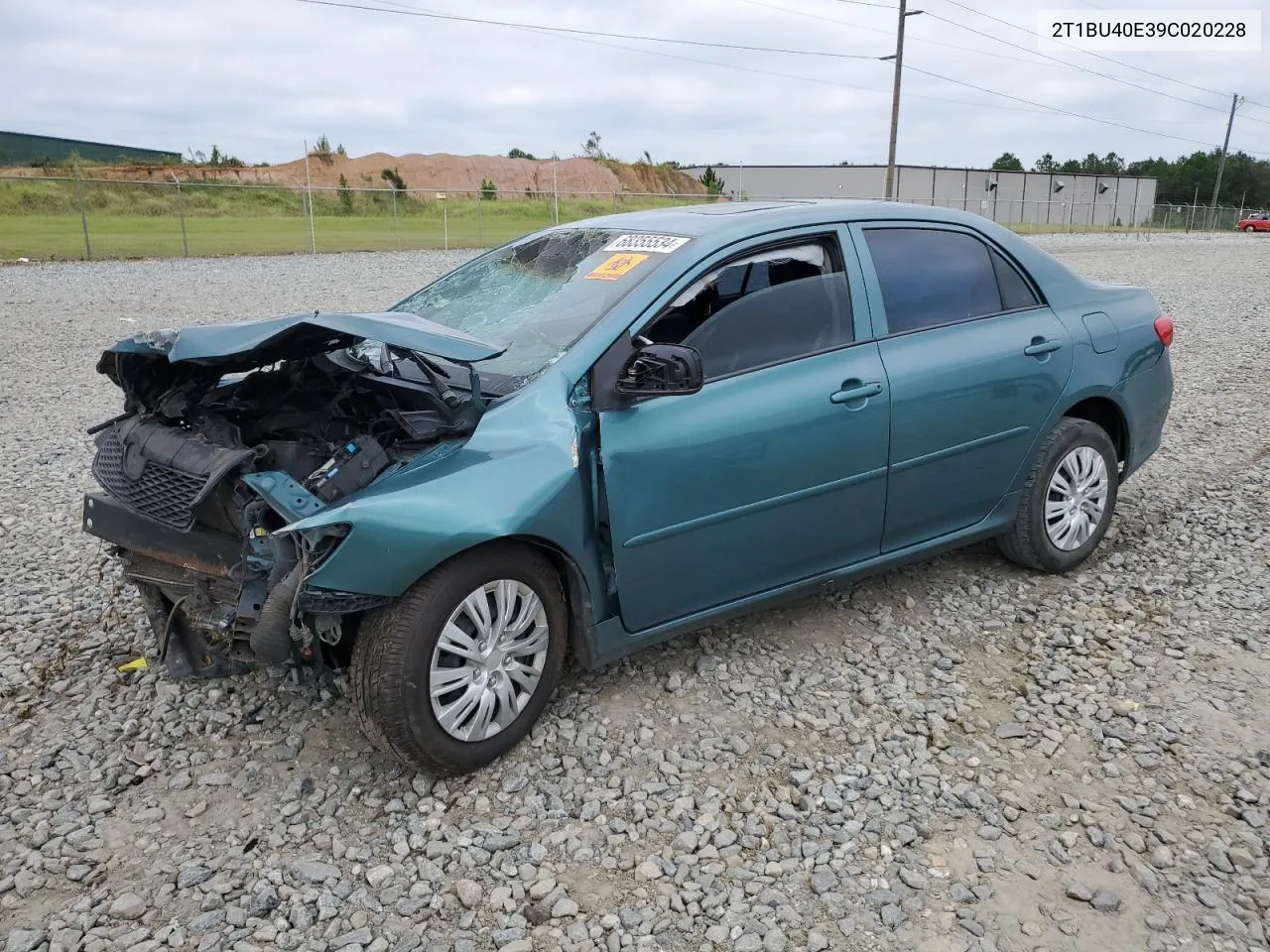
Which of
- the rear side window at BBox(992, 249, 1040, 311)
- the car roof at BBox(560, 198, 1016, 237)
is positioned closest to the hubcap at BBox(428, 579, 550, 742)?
the car roof at BBox(560, 198, 1016, 237)

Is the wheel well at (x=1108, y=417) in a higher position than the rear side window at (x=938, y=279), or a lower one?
lower

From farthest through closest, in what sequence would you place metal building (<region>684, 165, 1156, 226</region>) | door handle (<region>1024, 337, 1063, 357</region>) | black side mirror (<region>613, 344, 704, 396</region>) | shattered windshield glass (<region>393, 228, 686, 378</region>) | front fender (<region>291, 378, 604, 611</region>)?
metal building (<region>684, 165, 1156, 226</region>) → door handle (<region>1024, 337, 1063, 357</region>) → shattered windshield glass (<region>393, 228, 686, 378</region>) → black side mirror (<region>613, 344, 704, 396</region>) → front fender (<region>291, 378, 604, 611</region>)

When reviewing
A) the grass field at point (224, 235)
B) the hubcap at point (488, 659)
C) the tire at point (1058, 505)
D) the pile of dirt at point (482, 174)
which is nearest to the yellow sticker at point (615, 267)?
the hubcap at point (488, 659)

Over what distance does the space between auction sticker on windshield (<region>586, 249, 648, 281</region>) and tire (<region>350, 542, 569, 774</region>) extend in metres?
1.12

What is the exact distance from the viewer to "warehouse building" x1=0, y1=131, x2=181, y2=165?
4862 centimetres

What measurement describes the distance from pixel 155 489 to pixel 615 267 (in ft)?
5.73

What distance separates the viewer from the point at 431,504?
2.85 metres

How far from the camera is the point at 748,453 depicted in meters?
3.41

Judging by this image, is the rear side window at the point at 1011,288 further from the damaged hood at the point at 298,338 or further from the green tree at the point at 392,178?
the green tree at the point at 392,178

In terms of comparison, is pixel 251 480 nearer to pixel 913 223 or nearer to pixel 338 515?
pixel 338 515

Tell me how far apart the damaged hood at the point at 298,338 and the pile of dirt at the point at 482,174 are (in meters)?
49.6

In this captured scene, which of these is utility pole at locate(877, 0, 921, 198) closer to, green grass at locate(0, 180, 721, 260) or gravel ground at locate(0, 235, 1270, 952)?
green grass at locate(0, 180, 721, 260)

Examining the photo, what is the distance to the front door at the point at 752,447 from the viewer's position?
325 cm

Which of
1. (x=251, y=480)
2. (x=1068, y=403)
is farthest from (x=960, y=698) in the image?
(x=251, y=480)
